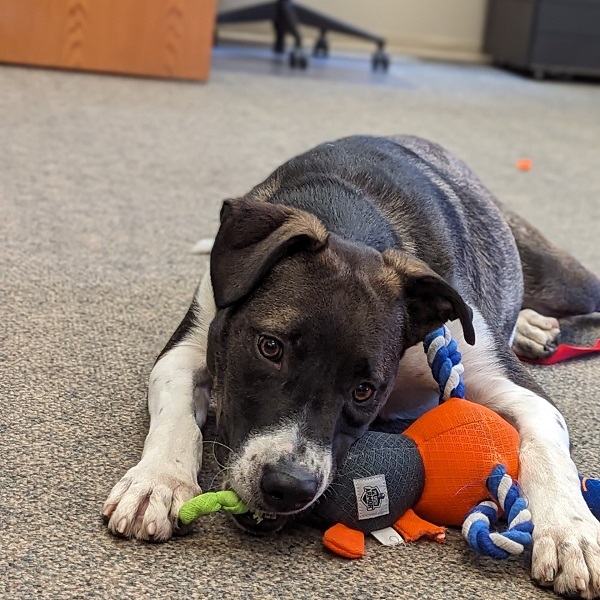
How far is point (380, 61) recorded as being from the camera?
9406 millimetres

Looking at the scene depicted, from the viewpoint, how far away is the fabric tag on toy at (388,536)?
1862 mm

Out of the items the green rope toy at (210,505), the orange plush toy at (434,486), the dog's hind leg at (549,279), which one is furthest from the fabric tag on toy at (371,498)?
the dog's hind leg at (549,279)

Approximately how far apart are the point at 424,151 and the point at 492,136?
3.56 meters

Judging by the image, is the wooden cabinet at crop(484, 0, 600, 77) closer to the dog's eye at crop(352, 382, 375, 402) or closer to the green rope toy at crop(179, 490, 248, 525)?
the dog's eye at crop(352, 382, 375, 402)

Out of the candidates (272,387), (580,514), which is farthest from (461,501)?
(272,387)

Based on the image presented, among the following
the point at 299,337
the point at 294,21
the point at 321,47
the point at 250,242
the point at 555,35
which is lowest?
the point at 299,337

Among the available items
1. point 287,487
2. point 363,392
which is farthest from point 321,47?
point 287,487

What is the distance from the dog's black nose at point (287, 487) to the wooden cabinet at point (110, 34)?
208 inches

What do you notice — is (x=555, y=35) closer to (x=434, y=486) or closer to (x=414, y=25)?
(x=414, y=25)

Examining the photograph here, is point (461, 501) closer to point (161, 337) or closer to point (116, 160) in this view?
point (161, 337)

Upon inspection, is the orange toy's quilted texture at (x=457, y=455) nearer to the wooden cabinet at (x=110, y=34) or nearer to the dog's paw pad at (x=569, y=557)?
the dog's paw pad at (x=569, y=557)

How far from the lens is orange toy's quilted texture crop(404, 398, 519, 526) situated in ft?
6.26

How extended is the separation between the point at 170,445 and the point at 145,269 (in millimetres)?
1368

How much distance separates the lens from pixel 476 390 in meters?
2.32
